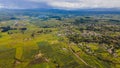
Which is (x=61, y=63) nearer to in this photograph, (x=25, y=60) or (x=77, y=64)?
(x=77, y=64)

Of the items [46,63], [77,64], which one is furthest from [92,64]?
[46,63]

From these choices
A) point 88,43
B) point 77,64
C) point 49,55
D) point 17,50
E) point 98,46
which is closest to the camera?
point 77,64

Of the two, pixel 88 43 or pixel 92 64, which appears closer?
pixel 92 64

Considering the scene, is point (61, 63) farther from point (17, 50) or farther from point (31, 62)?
point (17, 50)

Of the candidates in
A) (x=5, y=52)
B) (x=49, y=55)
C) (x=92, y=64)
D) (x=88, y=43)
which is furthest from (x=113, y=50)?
(x=5, y=52)

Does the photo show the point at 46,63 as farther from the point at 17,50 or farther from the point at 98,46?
the point at 98,46

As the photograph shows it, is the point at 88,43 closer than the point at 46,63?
No

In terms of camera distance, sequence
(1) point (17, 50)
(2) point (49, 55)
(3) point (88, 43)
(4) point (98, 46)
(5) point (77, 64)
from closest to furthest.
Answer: (5) point (77, 64) → (2) point (49, 55) → (1) point (17, 50) → (4) point (98, 46) → (3) point (88, 43)

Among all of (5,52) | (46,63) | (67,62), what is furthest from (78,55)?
(5,52)
